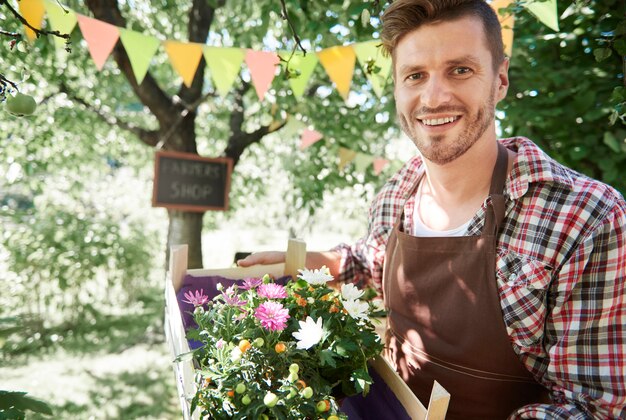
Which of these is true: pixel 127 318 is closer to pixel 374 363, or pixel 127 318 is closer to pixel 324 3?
pixel 324 3

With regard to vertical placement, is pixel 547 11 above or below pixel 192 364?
above

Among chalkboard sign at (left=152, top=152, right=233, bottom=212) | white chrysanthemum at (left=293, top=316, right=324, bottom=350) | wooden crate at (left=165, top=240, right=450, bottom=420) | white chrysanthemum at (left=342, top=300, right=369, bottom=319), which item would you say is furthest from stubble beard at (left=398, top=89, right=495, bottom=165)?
chalkboard sign at (left=152, top=152, right=233, bottom=212)

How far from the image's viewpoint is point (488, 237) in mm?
1171

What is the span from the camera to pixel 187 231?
12.4 ft

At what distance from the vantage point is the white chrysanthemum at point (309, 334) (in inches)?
31.4

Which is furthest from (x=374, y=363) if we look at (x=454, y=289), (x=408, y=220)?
(x=408, y=220)

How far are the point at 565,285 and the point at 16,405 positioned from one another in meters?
Result: 1.15

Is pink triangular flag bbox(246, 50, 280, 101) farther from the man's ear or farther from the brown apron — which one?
the brown apron

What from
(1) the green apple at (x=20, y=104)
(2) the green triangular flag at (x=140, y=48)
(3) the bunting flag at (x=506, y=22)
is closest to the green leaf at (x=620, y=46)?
(3) the bunting flag at (x=506, y=22)

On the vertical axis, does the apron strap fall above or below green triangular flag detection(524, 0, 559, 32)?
below

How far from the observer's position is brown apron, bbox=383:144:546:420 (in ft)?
3.71

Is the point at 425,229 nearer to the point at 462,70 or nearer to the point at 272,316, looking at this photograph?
the point at 462,70

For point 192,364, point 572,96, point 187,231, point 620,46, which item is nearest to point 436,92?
point 620,46

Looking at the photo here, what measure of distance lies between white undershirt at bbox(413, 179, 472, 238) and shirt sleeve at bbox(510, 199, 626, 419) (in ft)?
1.03
